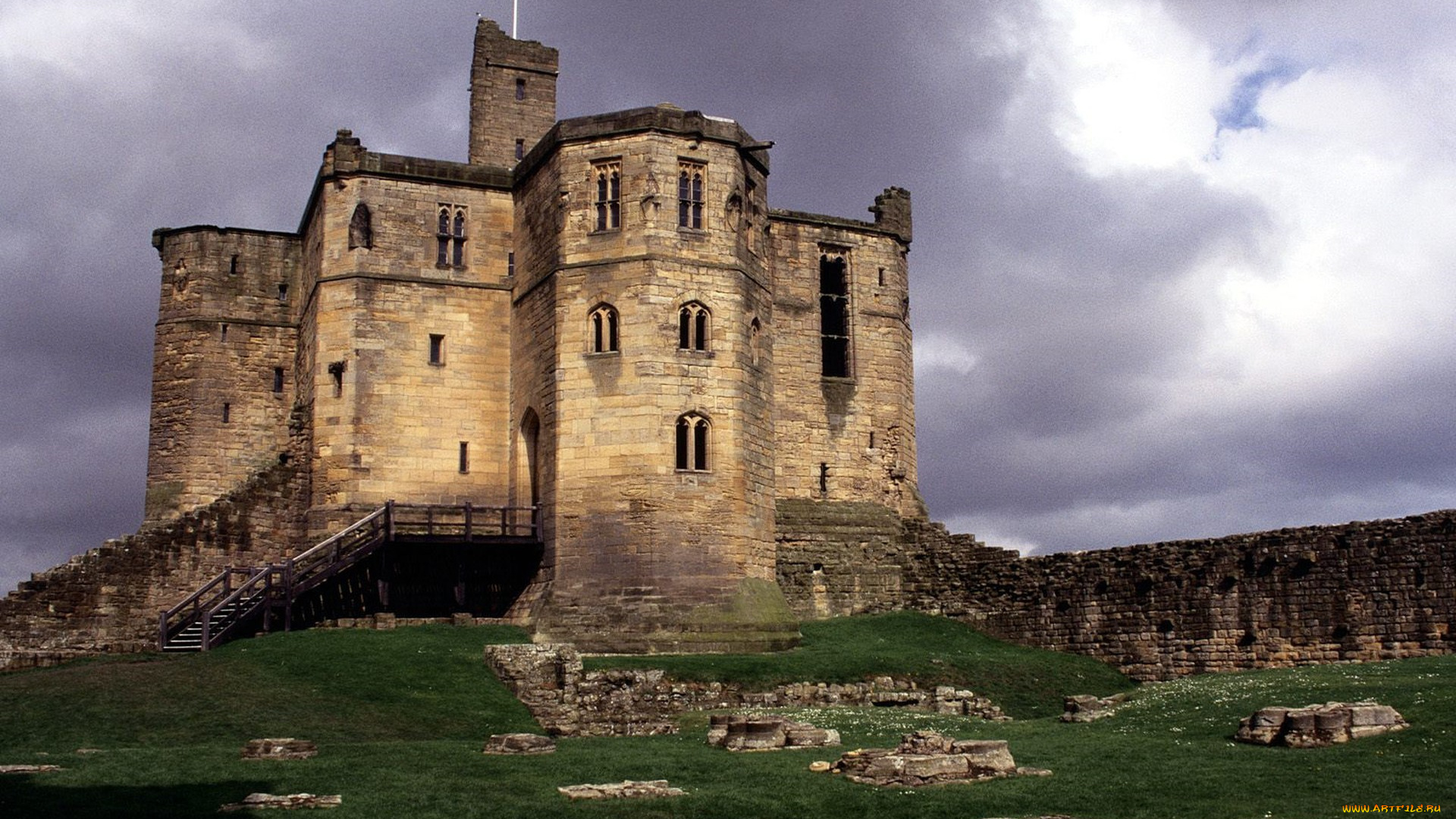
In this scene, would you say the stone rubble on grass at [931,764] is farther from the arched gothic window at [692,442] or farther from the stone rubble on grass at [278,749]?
the arched gothic window at [692,442]

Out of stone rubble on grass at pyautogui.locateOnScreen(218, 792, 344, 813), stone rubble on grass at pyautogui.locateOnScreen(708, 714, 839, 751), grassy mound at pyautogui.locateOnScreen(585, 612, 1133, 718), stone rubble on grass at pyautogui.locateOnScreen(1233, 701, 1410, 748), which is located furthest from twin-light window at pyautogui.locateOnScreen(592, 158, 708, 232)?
stone rubble on grass at pyautogui.locateOnScreen(218, 792, 344, 813)

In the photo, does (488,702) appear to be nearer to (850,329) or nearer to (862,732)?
(862,732)

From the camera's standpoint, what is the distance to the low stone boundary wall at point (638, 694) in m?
25.3

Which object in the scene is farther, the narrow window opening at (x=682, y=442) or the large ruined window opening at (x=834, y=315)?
the large ruined window opening at (x=834, y=315)

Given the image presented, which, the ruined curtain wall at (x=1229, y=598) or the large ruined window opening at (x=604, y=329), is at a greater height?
the large ruined window opening at (x=604, y=329)

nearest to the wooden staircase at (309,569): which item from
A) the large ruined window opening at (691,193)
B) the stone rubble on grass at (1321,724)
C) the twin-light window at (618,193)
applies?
the twin-light window at (618,193)

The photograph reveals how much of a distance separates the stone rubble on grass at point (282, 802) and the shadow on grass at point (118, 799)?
8.4 inches

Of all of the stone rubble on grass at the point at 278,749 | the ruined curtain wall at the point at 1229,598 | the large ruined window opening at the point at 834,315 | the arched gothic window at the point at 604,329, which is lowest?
the stone rubble on grass at the point at 278,749

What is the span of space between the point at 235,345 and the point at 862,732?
25359mm

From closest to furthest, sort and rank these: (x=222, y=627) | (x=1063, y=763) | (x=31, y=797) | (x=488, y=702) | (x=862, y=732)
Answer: (x=31, y=797) → (x=1063, y=763) → (x=862, y=732) → (x=488, y=702) → (x=222, y=627)

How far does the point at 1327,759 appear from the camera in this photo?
15.8 m

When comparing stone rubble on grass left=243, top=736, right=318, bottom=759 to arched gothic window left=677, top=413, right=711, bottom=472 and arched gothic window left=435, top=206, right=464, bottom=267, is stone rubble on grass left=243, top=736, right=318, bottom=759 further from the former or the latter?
arched gothic window left=435, top=206, right=464, bottom=267

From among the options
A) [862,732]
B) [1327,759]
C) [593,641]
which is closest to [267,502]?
[593,641]

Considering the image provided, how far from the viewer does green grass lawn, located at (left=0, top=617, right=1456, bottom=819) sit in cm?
1413
